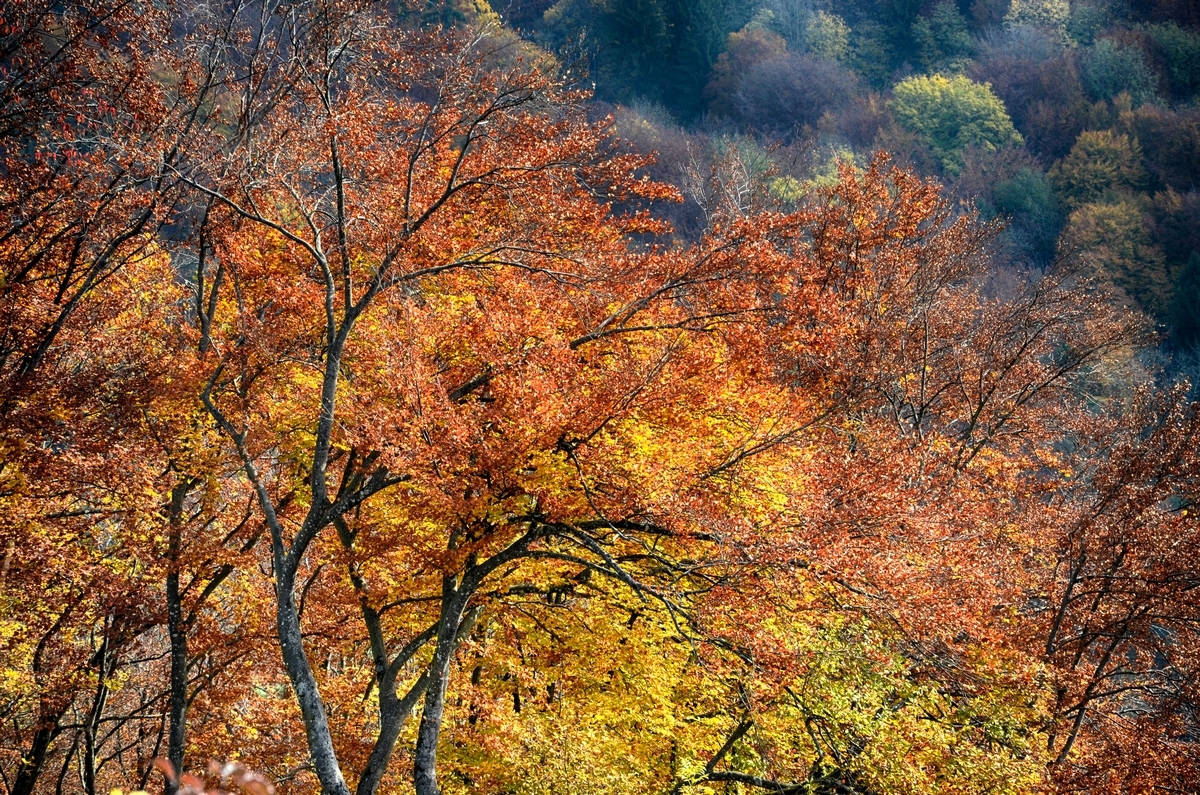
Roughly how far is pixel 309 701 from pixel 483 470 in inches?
128

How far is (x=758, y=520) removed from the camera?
33.0 feet

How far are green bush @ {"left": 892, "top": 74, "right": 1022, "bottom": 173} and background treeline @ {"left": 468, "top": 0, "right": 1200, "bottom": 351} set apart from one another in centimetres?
10

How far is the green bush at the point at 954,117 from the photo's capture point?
52781 millimetres

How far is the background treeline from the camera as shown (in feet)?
144

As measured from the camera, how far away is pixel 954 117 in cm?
5406

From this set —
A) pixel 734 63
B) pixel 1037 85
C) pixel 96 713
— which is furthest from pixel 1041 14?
pixel 96 713

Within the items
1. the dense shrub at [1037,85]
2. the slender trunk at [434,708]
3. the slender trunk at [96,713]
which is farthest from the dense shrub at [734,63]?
the slender trunk at [434,708]

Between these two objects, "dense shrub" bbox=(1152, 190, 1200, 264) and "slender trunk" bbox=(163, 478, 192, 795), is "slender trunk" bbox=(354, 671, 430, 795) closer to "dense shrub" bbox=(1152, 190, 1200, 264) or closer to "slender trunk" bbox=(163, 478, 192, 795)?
"slender trunk" bbox=(163, 478, 192, 795)

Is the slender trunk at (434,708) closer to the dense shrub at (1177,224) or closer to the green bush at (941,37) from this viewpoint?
the dense shrub at (1177,224)

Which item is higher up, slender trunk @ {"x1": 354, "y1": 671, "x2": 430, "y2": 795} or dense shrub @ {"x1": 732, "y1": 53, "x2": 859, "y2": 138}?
dense shrub @ {"x1": 732, "y1": 53, "x2": 859, "y2": 138}

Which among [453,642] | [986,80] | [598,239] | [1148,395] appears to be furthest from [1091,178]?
[453,642]

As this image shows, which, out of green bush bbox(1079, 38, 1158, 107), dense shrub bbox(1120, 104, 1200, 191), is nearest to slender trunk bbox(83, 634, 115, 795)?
dense shrub bbox(1120, 104, 1200, 191)

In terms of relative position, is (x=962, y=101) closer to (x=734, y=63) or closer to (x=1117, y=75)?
(x=1117, y=75)

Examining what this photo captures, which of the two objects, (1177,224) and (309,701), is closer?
(309,701)
